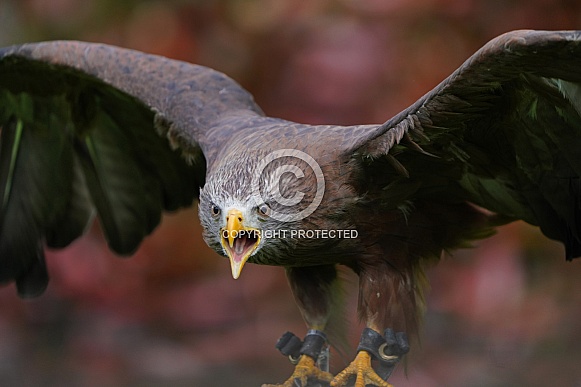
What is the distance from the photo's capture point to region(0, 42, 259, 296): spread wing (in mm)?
5039

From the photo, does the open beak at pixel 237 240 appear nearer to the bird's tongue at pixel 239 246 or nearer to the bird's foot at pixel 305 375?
the bird's tongue at pixel 239 246

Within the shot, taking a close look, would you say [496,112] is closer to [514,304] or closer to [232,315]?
[514,304]

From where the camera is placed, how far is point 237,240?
13.2ft

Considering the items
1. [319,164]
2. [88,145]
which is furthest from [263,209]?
[88,145]

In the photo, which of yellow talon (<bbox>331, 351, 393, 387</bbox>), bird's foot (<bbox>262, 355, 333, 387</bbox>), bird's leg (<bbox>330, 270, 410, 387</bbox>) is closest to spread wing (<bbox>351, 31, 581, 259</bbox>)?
bird's leg (<bbox>330, 270, 410, 387</bbox>)

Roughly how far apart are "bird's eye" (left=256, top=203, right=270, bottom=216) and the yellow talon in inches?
25.6

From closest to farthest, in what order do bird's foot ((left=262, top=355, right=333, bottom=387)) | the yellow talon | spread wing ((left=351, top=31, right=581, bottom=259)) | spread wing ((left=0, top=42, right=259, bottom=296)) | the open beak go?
spread wing ((left=351, top=31, right=581, bottom=259))
the open beak
the yellow talon
bird's foot ((left=262, top=355, right=333, bottom=387))
spread wing ((left=0, top=42, right=259, bottom=296))

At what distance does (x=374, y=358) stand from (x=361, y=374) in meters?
0.10

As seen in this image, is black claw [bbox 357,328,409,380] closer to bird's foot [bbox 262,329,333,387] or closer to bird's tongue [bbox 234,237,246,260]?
bird's foot [bbox 262,329,333,387]

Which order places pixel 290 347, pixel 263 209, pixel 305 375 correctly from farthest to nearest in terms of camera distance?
pixel 290 347 → pixel 305 375 → pixel 263 209

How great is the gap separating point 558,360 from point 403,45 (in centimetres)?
207

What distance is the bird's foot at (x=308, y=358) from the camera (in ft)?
14.7

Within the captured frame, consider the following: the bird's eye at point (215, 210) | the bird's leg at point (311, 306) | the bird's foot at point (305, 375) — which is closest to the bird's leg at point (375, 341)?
the bird's foot at point (305, 375)

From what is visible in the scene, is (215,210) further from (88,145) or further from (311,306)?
(88,145)
